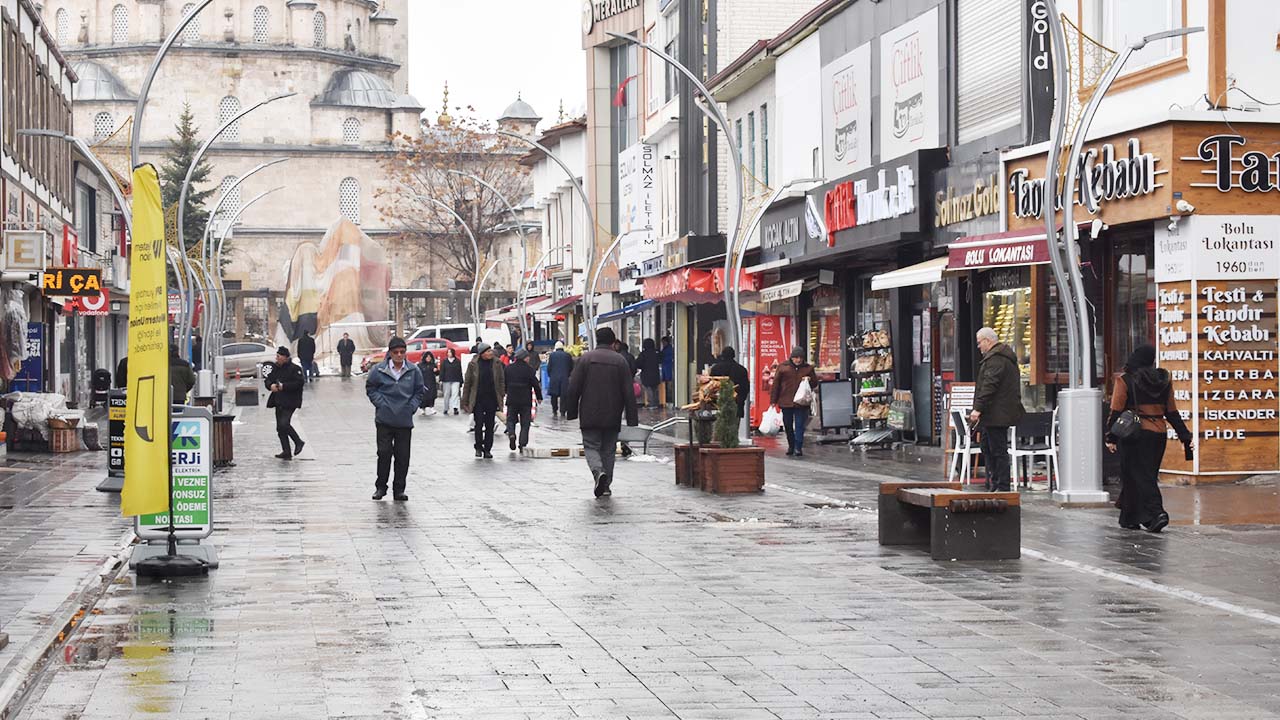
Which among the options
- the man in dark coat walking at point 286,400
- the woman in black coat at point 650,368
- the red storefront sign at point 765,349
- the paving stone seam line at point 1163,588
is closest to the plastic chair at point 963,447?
the paving stone seam line at point 1163,588

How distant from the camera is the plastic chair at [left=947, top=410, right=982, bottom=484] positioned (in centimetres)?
2023

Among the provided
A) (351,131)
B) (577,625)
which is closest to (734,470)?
(577,625)

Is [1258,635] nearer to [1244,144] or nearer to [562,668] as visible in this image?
[562,668]

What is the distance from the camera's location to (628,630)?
10133 mm

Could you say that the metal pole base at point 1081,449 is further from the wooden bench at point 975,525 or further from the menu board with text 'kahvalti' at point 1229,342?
the wooden bench at point 975,525

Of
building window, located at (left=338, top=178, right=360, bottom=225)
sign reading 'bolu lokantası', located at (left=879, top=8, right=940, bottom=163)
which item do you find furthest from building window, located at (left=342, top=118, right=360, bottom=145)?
sign reading 'bolu lokantası', located at (left=879, top=8, right=940, bottom=163)

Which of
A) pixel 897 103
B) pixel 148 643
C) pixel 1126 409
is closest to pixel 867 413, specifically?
pixel 897 103

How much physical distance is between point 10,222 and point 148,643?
2665 centimetres

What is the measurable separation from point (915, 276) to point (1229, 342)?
5872mm

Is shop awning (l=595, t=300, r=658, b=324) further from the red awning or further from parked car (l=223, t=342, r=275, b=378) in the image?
parked car (l=223, t=342, r=275, b=378)

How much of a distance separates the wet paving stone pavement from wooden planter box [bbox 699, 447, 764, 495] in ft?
6.46

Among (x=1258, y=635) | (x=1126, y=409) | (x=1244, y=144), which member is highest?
(x=1244, y=144)

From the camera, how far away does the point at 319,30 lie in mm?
116812

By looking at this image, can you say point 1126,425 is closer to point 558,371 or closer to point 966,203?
point 966,203
